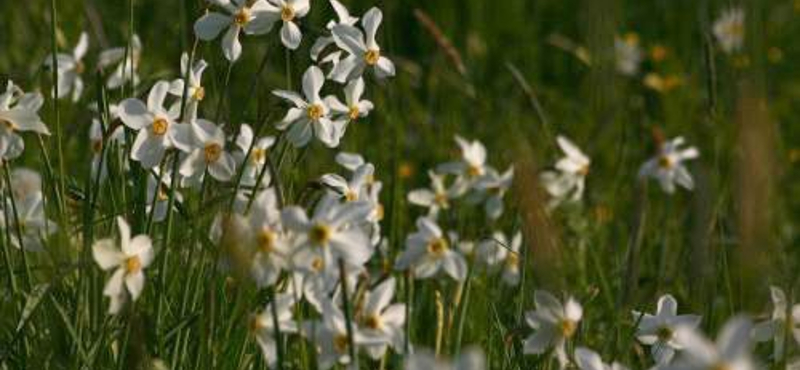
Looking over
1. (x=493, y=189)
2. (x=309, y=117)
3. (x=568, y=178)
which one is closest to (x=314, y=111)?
(x=309, y=117)

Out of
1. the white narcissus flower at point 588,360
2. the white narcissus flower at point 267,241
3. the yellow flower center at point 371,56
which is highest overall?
the yellow flower center at point 371,56

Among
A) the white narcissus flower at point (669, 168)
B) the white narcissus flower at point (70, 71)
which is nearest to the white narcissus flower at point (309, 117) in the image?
the white narcissus flower at point (70, 71)

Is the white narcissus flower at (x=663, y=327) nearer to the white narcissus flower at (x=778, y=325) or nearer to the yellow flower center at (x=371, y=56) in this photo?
the white narcissus flower at (x=778, y=325)

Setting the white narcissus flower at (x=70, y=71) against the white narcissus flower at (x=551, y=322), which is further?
the white narcissus flower at (x=70, y=71)

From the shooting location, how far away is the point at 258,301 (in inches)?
89.4

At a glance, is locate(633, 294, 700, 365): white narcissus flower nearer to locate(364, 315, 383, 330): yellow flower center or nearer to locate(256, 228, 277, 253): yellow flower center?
locate(364, 315, 383, 330): yellow flower center

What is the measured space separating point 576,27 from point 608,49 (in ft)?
10.4

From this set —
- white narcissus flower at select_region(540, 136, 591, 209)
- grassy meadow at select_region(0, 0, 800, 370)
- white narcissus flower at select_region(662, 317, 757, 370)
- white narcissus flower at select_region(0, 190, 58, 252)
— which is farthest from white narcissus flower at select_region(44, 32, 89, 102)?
white narcissus flower at select_region(662, 317, 757, 370)

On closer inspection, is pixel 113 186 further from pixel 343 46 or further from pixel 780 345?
pixel 780 345

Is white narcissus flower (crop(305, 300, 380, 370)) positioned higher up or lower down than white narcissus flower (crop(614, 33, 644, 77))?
higher up

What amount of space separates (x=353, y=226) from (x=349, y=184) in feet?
1.66

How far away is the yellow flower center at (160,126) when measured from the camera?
2.11m

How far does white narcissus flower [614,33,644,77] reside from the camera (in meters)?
5.37

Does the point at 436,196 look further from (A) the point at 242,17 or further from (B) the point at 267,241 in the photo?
(B) the point at 267,241
